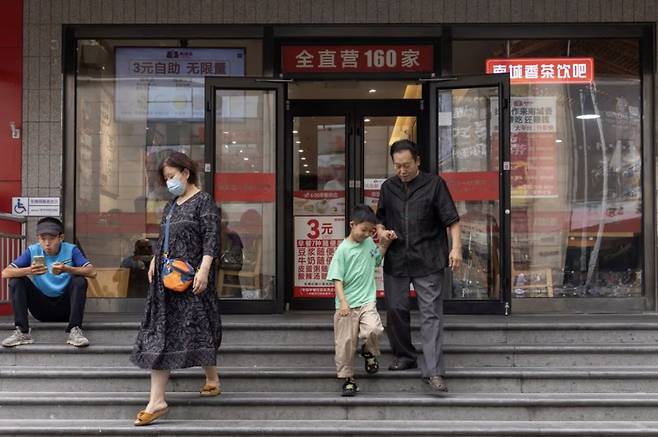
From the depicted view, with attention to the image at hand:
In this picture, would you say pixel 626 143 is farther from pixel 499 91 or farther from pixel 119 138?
pixel 119 138

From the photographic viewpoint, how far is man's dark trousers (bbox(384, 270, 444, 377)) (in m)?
5.72

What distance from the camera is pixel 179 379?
600 centimetres

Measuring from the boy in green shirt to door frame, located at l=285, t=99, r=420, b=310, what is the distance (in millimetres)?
2603

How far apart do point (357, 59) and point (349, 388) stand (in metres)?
3.87

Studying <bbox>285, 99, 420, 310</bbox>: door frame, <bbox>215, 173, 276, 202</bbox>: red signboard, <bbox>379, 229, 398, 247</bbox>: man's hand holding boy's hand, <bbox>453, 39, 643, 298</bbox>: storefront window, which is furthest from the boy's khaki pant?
<bbox>453, 39, 643, 298</bbox>: storefront window

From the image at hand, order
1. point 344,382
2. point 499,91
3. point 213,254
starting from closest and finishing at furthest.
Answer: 1. point 213,254
2. point 344,382
3. point 499,91

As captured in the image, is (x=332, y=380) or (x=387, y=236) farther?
(x=332, y=380)

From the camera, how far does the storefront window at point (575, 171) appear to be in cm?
823

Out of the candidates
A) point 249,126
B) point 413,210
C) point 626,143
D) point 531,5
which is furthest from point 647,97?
point 249,126

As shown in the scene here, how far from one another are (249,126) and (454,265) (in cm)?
324

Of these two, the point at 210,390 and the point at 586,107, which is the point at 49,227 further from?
the point at 586,107

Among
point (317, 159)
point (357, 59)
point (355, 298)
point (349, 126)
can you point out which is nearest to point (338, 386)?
point (355, 298)

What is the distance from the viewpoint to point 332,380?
19.8 ft

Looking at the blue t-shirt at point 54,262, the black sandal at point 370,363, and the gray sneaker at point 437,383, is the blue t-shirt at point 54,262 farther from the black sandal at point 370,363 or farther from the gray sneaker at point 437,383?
the gray sneaker at point 437,383
